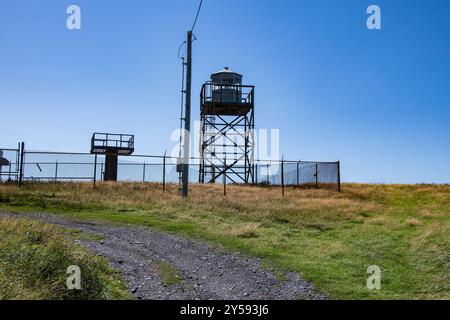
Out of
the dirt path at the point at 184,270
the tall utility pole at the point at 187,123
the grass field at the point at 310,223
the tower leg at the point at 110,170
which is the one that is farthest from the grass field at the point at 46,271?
the tower leg at the point at 110,170

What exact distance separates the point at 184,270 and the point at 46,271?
3182 millimetres

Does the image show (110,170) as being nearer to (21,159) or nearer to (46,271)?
(21,159)

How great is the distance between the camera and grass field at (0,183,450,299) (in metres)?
9.73

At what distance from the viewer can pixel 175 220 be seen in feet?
52.1

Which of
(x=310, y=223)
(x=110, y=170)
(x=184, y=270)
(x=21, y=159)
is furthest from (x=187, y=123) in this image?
(x=110, y=170)

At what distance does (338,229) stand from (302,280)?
6.82 m

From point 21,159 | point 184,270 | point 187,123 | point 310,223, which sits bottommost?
point 184,270

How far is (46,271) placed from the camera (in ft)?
23.4

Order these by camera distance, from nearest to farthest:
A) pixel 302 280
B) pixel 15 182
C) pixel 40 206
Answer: pixel 302 280, pixel 40 206, pixel 15 182

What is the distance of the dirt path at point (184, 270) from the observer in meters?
8.02

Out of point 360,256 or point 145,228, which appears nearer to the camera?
point 360,256
